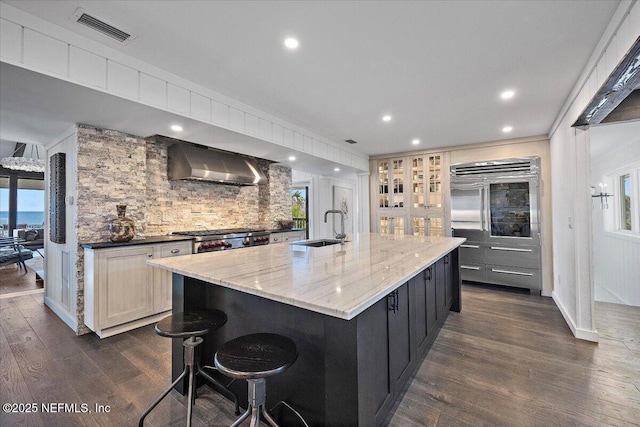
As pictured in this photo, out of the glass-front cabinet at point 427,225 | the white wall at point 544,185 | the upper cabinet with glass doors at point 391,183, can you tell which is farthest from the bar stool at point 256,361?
the upper cabinet with glass doors at point 391,183

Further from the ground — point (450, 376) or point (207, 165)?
point (207, 165)

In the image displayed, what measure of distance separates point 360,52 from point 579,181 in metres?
2.46

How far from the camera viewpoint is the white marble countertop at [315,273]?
3.89ft

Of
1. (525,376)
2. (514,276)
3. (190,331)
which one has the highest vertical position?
(190,331)

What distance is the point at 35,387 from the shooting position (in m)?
2.03

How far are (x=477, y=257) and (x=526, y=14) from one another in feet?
12.5

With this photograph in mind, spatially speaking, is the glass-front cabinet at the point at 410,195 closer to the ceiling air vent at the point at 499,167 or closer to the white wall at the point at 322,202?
the ceiling air vent at the point at 499,167

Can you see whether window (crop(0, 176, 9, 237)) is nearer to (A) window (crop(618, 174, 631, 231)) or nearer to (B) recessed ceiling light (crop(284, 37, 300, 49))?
(B) recessed ceiling light (crop(284, 37, 300, 49))

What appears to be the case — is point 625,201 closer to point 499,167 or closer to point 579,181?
point 499,167

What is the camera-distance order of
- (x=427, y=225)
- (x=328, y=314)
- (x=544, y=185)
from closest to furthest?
(x=328, y=314)
(x=544, y=185)
(x=427, y=225)

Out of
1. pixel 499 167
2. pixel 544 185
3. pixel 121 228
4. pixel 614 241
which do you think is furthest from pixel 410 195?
pixel 121 228

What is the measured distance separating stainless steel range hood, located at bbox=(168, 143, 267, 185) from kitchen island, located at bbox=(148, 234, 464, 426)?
1949 mm

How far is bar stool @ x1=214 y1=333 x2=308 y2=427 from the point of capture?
1.20 meters

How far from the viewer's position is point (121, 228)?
3072 mm
